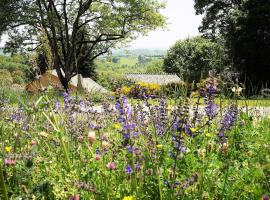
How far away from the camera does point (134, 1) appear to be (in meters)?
27.0

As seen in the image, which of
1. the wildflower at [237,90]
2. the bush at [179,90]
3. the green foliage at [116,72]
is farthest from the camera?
the wildflower at [237,90]

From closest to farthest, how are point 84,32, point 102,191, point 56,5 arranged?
point 102,191 → point 56,5 → point 84,32

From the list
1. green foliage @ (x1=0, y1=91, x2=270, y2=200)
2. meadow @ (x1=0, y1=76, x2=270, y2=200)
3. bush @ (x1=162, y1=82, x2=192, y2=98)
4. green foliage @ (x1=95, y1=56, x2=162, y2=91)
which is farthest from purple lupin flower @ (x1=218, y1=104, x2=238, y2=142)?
green foliage @ (x1=95, y1=56, x2=162, y2=91)

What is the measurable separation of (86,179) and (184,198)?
2.17 feet

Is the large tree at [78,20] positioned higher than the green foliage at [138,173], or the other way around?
the large tree at [78,20]

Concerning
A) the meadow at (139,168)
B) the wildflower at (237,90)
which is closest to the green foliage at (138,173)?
the meadow at (139,168)

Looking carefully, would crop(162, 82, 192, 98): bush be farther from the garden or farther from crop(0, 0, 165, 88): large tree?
crop(0, 0, 165, 88): large tree

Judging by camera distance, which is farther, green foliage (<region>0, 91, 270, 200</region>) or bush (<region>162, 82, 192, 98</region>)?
bush (<region>162, 82, 192, 98</region>)

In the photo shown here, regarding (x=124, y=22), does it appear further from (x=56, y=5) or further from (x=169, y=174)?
(x=169, y=174)

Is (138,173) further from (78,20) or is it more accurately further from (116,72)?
(116,72)

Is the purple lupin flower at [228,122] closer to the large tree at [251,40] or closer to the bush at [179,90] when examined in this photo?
the bush at [179,90]

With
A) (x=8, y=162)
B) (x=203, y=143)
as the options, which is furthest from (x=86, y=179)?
(x=203, y=143)

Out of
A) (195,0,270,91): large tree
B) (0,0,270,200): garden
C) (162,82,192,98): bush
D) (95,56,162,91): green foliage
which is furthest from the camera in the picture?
(195,0,270,91): large tree

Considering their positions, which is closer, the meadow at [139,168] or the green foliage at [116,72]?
the meadow at [139,168]
